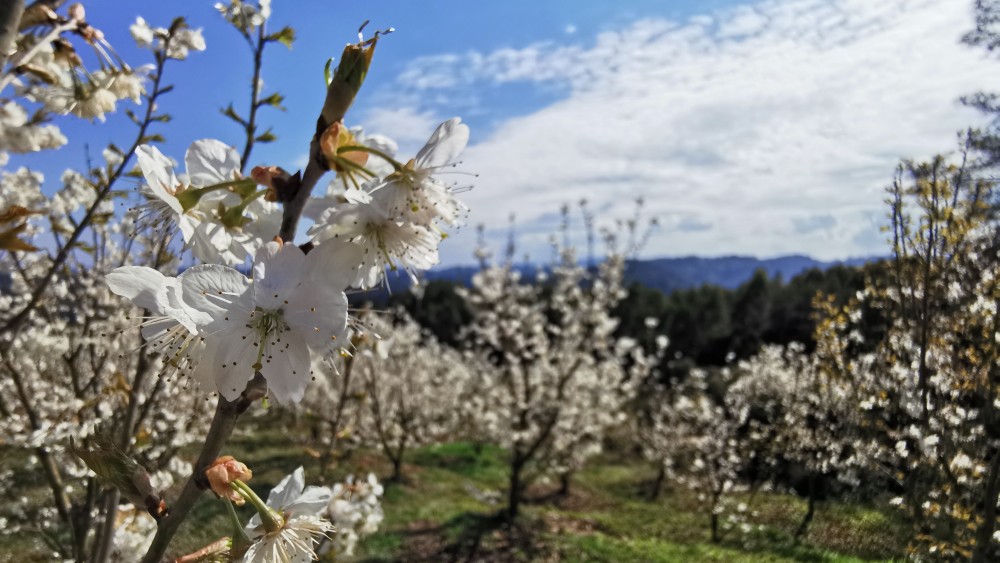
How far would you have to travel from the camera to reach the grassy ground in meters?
3.24

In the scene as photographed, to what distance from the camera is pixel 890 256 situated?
327 centimetres

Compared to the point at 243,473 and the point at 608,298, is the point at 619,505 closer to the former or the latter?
the point at 608,298

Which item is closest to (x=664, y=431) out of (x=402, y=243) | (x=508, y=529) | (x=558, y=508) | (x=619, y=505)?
(x=619, y=505)

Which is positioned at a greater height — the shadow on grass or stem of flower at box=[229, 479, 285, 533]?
stem of flower at box=[229, 479, 285, 533]

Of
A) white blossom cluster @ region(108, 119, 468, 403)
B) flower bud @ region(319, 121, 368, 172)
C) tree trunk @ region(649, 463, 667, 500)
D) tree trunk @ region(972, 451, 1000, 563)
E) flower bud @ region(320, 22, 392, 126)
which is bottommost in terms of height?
tree trunk @ region(649, 463, 667, 500)

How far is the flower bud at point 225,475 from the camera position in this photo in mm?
764

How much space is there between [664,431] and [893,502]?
965 centimetres

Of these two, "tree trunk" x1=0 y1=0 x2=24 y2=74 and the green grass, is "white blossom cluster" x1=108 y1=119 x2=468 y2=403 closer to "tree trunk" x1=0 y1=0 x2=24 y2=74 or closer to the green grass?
"tree trunk" x1=0 y1=0 x2=24 y2=74

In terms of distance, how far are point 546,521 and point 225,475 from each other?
25.9 feet

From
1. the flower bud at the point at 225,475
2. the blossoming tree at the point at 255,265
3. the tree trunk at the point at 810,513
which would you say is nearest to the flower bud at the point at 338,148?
the blossoming tree at the point at 255,265

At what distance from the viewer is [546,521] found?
802 centimetres

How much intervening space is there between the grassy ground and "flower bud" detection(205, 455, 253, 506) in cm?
190

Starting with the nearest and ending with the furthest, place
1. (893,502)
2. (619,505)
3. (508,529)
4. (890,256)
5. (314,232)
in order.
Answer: (314,232) → (893,502) → (890,256) → (508,529) → (619,505)

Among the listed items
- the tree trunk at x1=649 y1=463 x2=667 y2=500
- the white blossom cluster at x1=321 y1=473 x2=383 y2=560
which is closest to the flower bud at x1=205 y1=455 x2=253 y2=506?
the white blossom cluster at x1=321 y1=473 x2=383 y2=560
